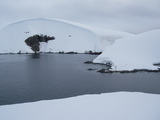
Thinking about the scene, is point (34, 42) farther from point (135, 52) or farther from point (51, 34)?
point (135, 52)

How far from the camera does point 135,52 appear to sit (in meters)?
27.2

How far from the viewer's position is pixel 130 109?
604cm

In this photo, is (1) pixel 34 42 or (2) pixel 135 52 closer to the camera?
(2) pixel 135 52

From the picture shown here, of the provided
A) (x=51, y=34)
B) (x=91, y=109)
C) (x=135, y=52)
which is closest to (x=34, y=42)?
(x=51, y=34)

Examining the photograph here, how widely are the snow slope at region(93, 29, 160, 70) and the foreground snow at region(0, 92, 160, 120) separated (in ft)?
48.7

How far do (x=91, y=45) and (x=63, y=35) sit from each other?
41.8 feet

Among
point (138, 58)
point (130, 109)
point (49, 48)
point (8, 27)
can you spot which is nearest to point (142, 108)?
point (130, 109)

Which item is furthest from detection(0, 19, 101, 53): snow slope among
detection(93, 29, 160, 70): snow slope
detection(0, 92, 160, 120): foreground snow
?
detection(0, 92, 160, 120): foreground snow

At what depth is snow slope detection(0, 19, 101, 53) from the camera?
55.8m

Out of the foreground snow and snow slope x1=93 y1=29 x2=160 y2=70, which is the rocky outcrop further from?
the foreground snow

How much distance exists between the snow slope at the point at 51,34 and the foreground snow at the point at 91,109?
→ 46.9m

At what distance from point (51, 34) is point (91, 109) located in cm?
5903

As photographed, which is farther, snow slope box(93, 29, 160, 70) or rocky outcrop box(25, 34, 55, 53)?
rocky outcrop box(25, 34, 55, 53)

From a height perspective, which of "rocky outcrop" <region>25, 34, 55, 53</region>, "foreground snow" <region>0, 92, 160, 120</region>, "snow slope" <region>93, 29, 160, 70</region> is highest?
"rocky outcrop" <region>25, 34, 55, 53</region>
